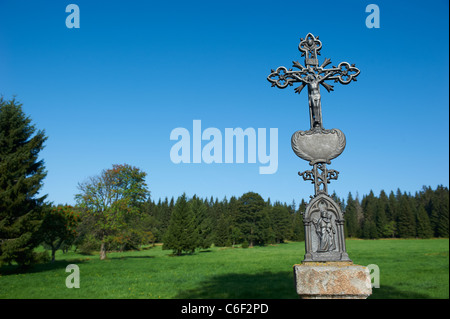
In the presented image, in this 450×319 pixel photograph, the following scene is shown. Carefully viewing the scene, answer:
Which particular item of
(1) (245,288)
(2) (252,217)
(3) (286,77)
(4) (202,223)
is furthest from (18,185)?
(2) (252,217)

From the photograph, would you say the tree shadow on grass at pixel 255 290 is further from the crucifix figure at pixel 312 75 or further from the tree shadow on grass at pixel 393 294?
the crucifix figure at pixel 312 75

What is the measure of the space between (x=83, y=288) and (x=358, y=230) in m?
85.0

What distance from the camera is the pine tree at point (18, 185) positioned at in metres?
17.2

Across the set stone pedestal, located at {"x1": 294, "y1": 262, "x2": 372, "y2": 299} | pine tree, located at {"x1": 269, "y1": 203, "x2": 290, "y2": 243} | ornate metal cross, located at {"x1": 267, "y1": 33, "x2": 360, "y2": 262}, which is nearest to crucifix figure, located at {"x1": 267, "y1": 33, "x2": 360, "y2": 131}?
ornate metal cross, located at {"x1": 267, "y1": 33, "x2": 360, "y2": 262}

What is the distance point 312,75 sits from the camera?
5367 millimetres

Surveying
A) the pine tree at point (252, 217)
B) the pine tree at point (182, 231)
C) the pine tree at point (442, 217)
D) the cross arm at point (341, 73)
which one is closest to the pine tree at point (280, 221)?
the pine tree at point (252, 217)

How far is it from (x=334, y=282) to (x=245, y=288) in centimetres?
906

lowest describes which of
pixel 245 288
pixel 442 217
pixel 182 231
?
pixel 442 217

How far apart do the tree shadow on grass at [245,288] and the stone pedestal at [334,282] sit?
23.2 ft

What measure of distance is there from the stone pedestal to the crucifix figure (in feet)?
8.41

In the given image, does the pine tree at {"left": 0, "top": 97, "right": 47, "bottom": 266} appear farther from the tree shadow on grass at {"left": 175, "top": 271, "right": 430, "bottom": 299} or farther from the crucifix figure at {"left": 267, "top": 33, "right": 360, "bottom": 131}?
the crucifix figure at {"left": 267, "top": 33, "right": 360, "bottom": 131}

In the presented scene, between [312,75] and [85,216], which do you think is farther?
[85,216]

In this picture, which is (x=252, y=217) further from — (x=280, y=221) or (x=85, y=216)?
(x=85, y=216)

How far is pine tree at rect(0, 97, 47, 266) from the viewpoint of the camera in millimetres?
17234
